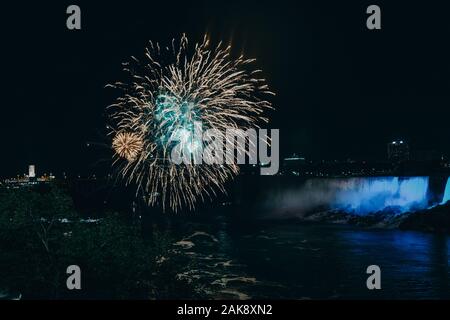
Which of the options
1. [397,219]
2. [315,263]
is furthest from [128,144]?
[397,219]

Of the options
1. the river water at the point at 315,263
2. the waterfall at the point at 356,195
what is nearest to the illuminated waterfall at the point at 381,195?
the waterfall at the point at 356,195

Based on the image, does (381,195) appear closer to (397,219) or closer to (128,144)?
(397,219)

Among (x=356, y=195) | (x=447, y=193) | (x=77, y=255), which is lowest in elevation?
(x=356, y=195)

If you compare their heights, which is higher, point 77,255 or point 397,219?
point 77,255

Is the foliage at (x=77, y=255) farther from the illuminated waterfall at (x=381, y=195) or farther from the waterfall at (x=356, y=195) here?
the illuminated waterfall at (x=381, y=195)

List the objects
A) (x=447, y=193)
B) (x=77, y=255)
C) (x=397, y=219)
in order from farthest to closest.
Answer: (x=447, y=193)
(x=397, y=219)
(x=77, y=255)

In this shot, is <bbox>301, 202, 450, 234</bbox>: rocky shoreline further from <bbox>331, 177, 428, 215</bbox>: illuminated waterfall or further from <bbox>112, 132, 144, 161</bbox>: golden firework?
<bbox>112, 132, 144, 161</bbox>: golden firework
